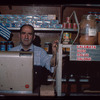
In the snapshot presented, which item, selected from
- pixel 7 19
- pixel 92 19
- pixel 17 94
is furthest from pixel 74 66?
pixel 17 94

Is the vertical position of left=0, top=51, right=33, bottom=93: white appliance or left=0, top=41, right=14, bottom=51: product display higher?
left=0, top=41, right=14, bottom=51: product display

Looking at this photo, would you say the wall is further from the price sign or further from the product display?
the price sign

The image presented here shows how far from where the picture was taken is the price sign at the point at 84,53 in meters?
0.96

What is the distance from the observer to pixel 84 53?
96 centimetres

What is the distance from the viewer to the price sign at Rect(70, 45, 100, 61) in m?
0.96

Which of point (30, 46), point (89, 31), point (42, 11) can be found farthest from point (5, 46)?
point (89, 31)

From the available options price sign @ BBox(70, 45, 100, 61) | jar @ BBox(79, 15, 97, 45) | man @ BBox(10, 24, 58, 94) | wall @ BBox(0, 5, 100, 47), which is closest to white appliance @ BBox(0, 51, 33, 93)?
price sign @ BBox(70, 45, 100, 61)

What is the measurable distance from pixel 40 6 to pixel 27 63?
2.03 m

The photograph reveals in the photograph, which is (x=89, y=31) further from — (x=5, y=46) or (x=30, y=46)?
(x=5, y=46)

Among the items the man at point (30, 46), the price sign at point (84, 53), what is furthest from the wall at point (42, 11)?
the price sign at point (84, 53)

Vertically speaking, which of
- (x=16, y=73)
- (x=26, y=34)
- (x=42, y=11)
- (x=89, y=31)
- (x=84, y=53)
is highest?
(x=42, y=11)

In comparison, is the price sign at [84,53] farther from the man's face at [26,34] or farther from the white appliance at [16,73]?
the man's face at [26,34]
